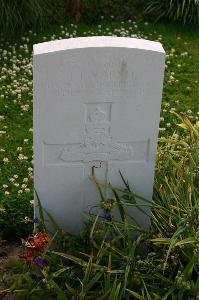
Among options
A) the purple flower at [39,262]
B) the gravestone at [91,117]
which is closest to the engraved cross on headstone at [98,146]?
the gravestone at [91,117]

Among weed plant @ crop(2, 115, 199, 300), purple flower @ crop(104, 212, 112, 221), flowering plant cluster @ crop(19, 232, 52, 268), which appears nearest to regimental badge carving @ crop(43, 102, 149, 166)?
weed plant @ crop(2, 115, 199, 300)

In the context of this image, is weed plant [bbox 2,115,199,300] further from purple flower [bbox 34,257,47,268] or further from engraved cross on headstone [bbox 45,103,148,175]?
engraved cross on headstone [bbox 45,103,148,175]

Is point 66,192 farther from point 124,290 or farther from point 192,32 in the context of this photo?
point 192,32

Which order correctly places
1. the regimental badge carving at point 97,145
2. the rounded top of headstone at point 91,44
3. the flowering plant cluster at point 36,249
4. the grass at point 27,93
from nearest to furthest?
the rounded top of headstone at point 91,44 → the flowering plant cluster at point 36,249 → the regimental badge carving at point 97,145 → the grass at point 27,93

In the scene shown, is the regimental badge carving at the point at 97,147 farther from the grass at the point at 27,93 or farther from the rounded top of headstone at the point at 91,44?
the grass at the point at 27,93

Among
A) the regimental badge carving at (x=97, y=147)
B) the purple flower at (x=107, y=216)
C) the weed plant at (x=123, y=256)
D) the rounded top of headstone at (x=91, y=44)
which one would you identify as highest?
the rounded top of headstone at (x=91, y=44)

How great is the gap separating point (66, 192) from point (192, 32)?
518 centimetres

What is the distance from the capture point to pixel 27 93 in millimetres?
7293

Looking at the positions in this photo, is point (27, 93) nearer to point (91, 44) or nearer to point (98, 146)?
point (98, 146)

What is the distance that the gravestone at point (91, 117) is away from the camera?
414 cm

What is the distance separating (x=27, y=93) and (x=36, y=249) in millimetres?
3351

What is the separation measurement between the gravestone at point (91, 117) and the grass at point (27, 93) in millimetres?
449

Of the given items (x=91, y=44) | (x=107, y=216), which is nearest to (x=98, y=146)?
(x=107, y=216)

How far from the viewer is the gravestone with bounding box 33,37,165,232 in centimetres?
414
